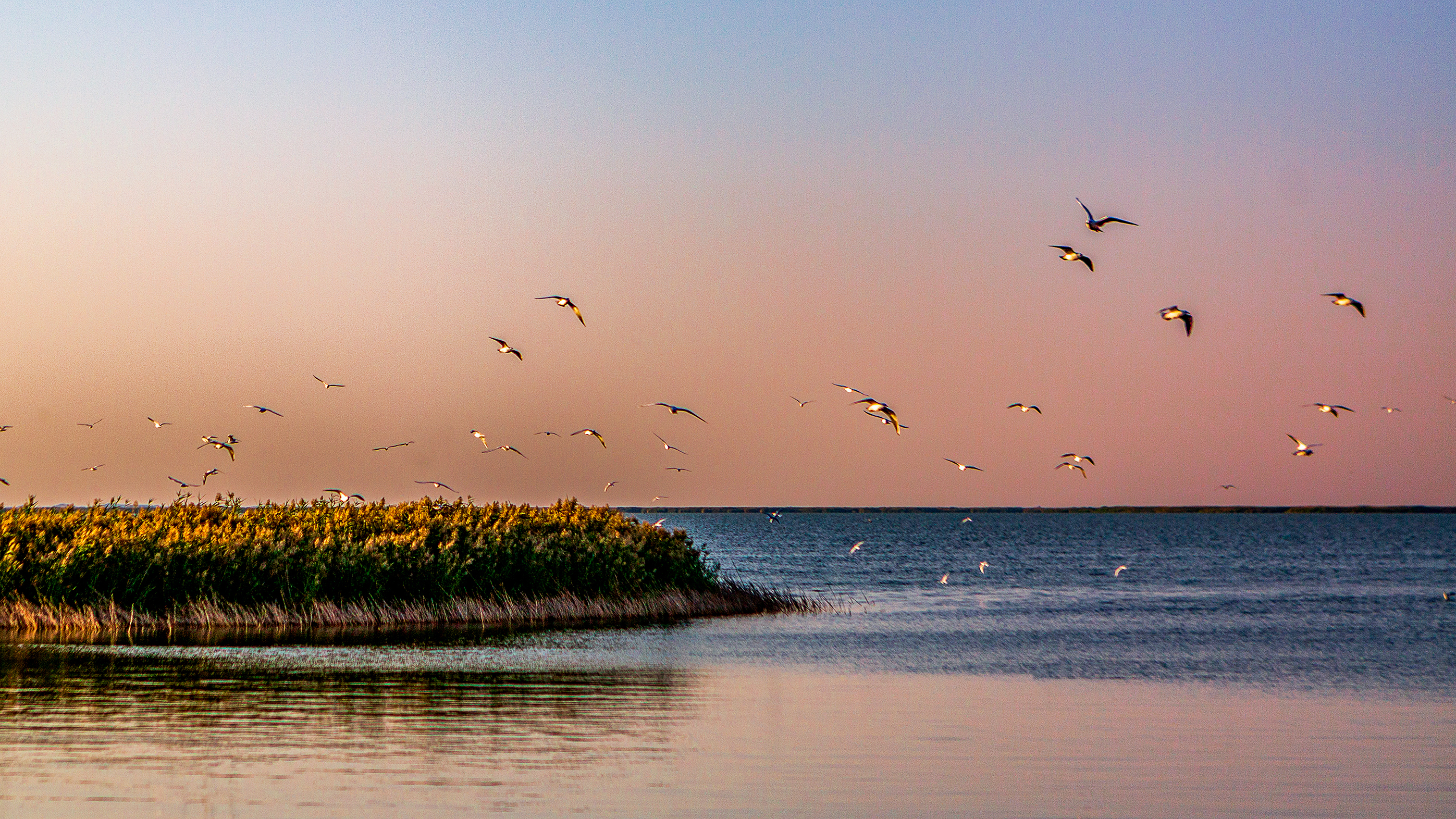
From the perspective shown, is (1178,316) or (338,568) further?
(338,568)

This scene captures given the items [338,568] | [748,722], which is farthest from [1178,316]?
[338,568]

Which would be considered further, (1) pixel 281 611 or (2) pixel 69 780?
(1) pixel 281 611

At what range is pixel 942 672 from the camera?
34.2m

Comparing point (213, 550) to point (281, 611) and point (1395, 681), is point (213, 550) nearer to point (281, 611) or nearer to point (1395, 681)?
point (281, 611)

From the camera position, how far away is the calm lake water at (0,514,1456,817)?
1786 centimetres

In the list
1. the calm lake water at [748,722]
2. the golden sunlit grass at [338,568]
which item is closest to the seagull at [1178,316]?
the calm lake water at [748,722]

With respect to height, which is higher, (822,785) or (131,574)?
(131,574)

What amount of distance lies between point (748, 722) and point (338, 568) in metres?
20.4

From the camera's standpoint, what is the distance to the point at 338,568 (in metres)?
41.3

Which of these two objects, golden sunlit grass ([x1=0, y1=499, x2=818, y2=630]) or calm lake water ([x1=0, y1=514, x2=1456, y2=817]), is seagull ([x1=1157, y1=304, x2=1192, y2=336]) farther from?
golden sunlit grass ([x1=0, y1=499, x2=818, y2=630])

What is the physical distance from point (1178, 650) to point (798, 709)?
19448mm

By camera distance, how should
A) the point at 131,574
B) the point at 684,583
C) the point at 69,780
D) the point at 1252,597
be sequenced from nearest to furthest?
1. the point at 69,780
2. the point at 131,574
3. the point at 684,583
4. the point at 1252,597

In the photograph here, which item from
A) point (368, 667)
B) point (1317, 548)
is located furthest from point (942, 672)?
point (1317, 548)

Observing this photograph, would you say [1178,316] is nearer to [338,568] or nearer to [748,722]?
[748,722]
